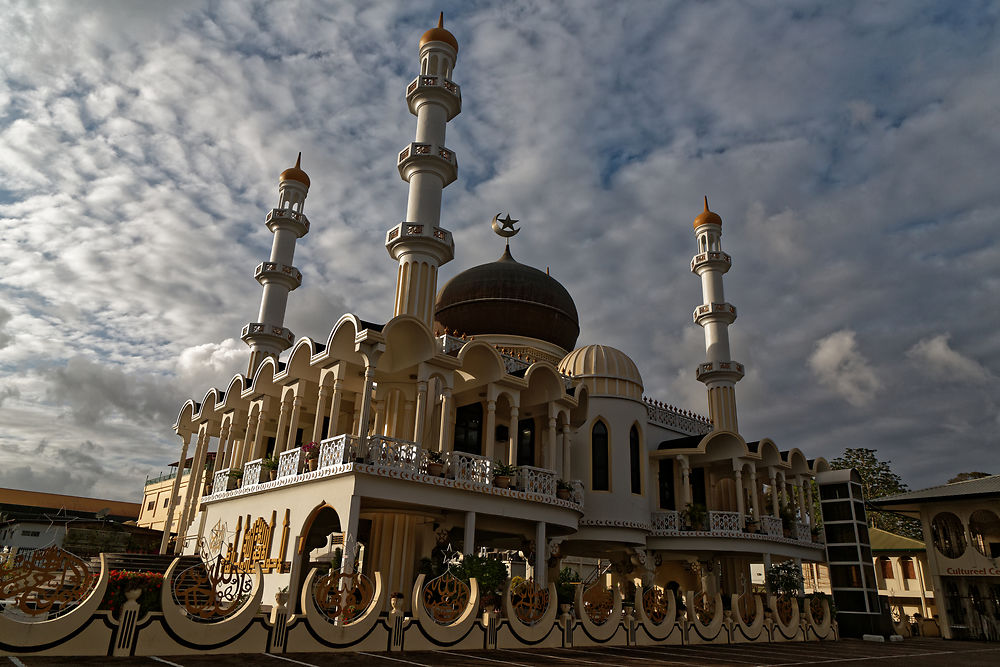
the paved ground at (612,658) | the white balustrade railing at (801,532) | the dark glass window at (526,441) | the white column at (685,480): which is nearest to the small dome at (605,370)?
the dark glass window at (526,441)

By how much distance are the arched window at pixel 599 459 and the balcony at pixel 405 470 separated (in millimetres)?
3586

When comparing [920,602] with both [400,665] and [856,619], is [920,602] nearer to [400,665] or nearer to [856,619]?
[856,619]

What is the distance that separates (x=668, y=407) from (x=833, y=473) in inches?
288

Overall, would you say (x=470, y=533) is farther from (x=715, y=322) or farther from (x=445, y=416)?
(x=715, y=322)

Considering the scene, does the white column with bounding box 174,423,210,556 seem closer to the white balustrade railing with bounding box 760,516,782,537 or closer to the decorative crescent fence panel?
the decorative crescent fence panel

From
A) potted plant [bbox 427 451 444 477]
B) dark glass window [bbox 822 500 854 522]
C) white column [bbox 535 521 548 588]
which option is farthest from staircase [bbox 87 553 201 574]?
dark glass window [bbox 822 500 854 522]

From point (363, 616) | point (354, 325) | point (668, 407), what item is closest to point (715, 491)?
point (668, 407)

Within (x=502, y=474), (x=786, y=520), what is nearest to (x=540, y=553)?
(x=502, y=474)

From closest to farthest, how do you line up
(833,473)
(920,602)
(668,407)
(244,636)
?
(244,636) → (833,473) → (668,407) → (920,602)

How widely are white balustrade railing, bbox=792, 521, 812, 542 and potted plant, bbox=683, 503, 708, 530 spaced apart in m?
5.69

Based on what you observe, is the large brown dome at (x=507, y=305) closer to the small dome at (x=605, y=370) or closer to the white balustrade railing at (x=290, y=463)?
the small dome at (x=605, y=370)

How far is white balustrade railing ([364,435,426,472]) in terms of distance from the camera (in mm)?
16719

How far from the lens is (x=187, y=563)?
20969mm

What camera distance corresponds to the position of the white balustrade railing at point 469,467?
714 inches
